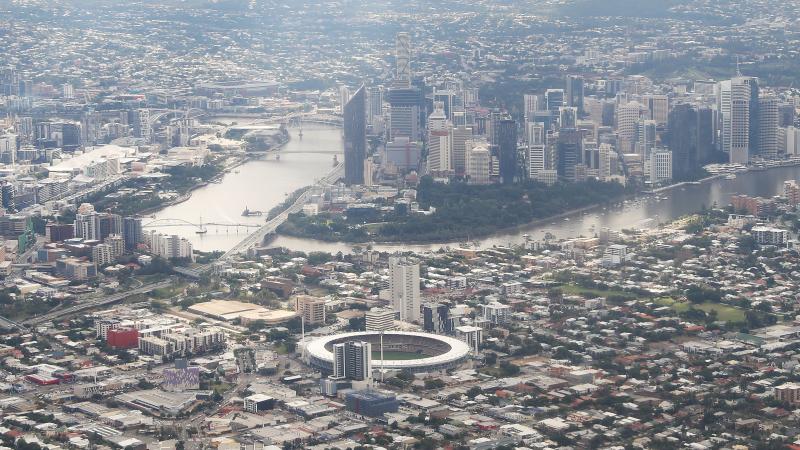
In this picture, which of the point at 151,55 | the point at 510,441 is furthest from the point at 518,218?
the point at 151,55

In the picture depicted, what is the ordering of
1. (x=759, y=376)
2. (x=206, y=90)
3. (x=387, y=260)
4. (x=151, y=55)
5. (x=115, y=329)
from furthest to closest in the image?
(x=151, y=55), (x=206, y=90), (x=387, y=260), (x=115, y=329), (x=759, y=376)

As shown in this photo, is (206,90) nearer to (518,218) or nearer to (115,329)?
(518,218)

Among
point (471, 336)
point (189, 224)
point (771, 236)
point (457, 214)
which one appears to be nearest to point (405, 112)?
point (457, 214)

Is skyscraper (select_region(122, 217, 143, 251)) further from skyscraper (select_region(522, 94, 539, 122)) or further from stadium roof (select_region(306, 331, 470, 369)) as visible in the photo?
skyscraper (select_region(522, 94, 539, 122))

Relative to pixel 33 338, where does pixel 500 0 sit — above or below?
above

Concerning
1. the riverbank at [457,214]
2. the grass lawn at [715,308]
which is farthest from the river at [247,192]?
the grass lawn at [715,308]
